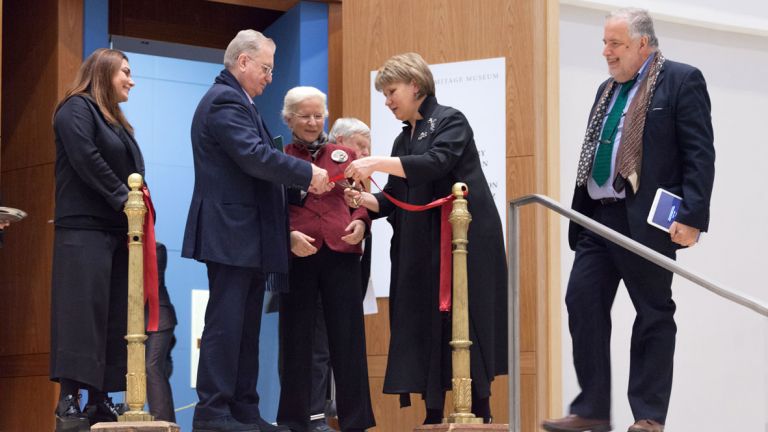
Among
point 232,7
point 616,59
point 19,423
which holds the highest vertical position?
point 232,7

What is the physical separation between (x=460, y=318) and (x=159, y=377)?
1.96 metres

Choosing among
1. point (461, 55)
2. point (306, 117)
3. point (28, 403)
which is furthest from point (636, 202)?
point (28, 403)

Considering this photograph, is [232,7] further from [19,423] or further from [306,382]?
[306,382]

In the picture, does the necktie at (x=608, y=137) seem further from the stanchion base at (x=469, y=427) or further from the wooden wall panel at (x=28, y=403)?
the wooden wall panel at (x=28, y=403)

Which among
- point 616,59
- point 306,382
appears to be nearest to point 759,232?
point 616,59

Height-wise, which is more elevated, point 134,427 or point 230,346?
point 230,346

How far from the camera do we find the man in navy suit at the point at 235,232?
161 inches

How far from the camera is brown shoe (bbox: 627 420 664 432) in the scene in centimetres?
363

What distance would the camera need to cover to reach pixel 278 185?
14.4 feet

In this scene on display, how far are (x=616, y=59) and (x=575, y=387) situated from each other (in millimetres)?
1213

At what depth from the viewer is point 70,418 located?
4.23 meters

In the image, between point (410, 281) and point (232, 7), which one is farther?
point (232, 7)

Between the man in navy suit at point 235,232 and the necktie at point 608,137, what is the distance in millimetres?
968

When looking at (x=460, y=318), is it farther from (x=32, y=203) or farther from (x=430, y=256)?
(x=32, y=203)
